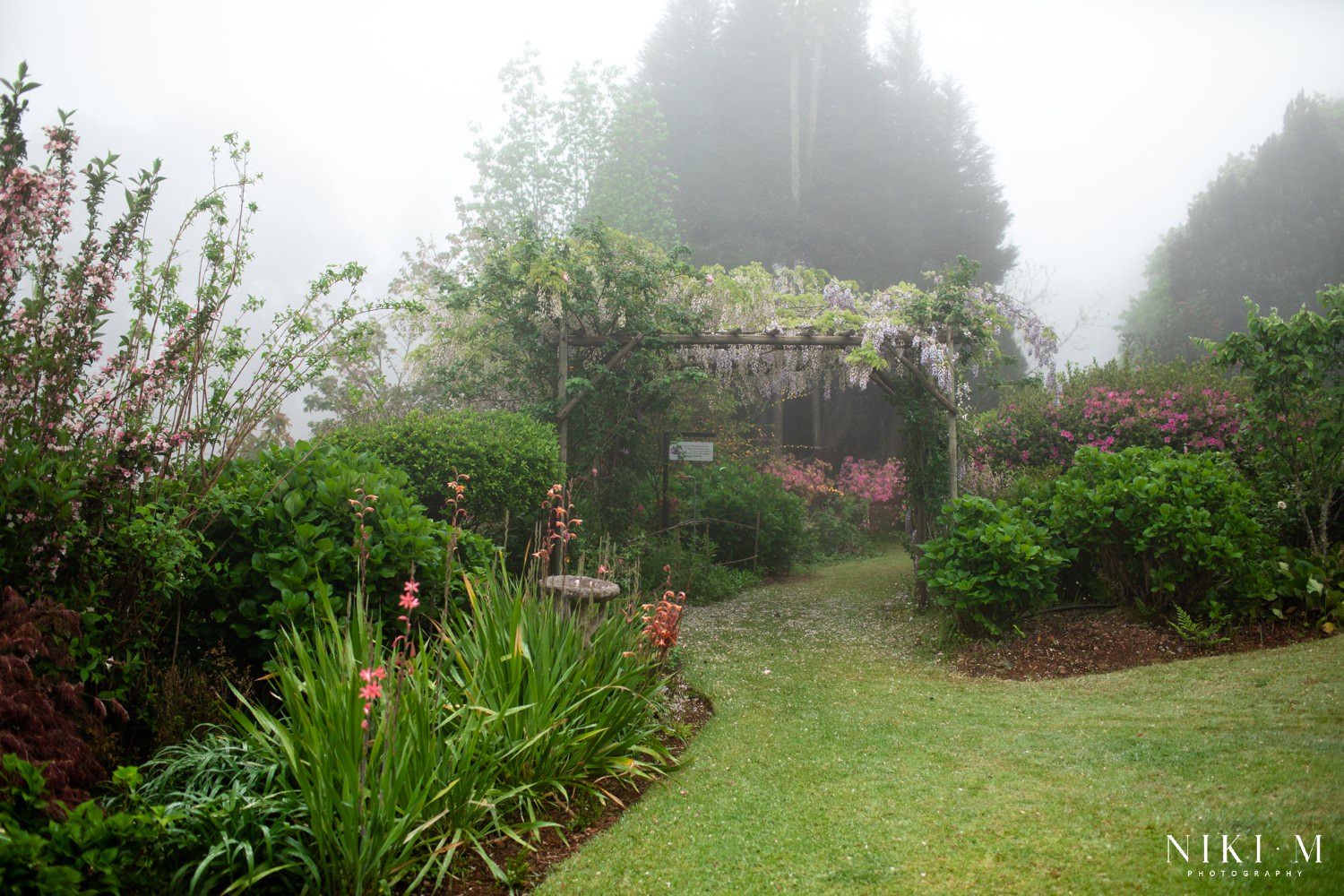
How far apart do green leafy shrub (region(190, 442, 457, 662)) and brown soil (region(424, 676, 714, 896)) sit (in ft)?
3.82

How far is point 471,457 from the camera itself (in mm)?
5754

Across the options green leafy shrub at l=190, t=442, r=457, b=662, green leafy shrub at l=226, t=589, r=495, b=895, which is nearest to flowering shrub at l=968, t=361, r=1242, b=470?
green leafy shrub at l=190, t=442, r=457, b=662

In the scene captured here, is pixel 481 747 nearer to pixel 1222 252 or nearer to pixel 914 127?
pixel 914 127

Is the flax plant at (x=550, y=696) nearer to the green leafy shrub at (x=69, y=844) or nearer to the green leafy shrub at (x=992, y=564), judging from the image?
the green leafy shrub at (x=69, y=844)

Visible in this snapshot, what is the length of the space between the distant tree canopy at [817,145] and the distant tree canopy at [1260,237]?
514 cm

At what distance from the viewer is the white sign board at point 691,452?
30.4 ft

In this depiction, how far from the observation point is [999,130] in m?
18.8

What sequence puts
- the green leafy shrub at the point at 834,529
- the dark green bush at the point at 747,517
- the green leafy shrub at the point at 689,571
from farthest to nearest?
the green leafy shrub at the point at 834,529, the dark green bush at the point at 747,517, the green leafy shrub at the point at 689,571

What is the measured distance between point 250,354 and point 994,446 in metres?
8.26

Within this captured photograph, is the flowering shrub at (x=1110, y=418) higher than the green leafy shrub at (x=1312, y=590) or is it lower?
higher

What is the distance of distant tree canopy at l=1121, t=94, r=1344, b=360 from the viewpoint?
57.5 ft

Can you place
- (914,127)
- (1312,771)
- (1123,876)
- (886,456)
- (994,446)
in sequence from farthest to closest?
(914,127), (886,456), (994,446), (1312,771), (1123,876)

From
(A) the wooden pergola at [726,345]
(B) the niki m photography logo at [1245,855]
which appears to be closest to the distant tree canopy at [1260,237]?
(A) the wooden pergola at [726,345]

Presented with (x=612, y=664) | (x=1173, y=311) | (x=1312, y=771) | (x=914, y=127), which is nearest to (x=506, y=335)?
(x=612, y=664)
